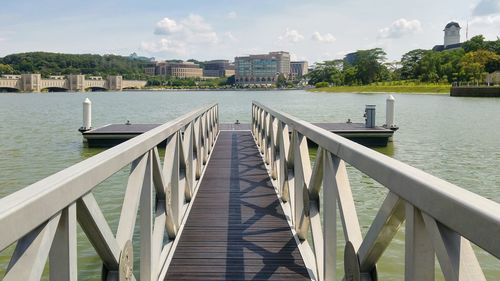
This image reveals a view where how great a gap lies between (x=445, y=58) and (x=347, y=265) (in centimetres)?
10280

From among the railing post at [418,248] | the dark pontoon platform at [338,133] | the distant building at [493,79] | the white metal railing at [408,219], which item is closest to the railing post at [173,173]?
the white metal railing at [408,219]

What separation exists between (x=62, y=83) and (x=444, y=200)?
17308 centimetres

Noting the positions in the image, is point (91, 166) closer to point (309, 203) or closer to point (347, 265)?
point (347, 265)

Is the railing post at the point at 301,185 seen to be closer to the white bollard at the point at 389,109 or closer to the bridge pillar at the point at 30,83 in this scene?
the white bollard at the point at 389,109

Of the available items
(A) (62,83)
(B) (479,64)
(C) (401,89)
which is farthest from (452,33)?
(A) (62,83)

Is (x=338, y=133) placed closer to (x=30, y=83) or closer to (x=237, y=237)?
(x=237, y=237)

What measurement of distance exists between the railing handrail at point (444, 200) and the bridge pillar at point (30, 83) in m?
162

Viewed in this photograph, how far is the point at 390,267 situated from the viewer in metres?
5.44

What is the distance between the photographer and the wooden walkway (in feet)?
12.0

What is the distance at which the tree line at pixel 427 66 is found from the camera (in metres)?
79.7

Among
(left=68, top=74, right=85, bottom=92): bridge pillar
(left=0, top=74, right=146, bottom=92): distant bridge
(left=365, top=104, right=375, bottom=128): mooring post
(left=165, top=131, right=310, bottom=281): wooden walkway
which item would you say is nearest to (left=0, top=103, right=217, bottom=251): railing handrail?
(left=165, top=131, right=310, bottom=281): wooden walkway

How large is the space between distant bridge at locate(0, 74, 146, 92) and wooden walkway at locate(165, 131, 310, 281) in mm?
157710

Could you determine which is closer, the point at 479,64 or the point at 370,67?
the point at 479,64

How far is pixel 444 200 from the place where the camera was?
1350mm
